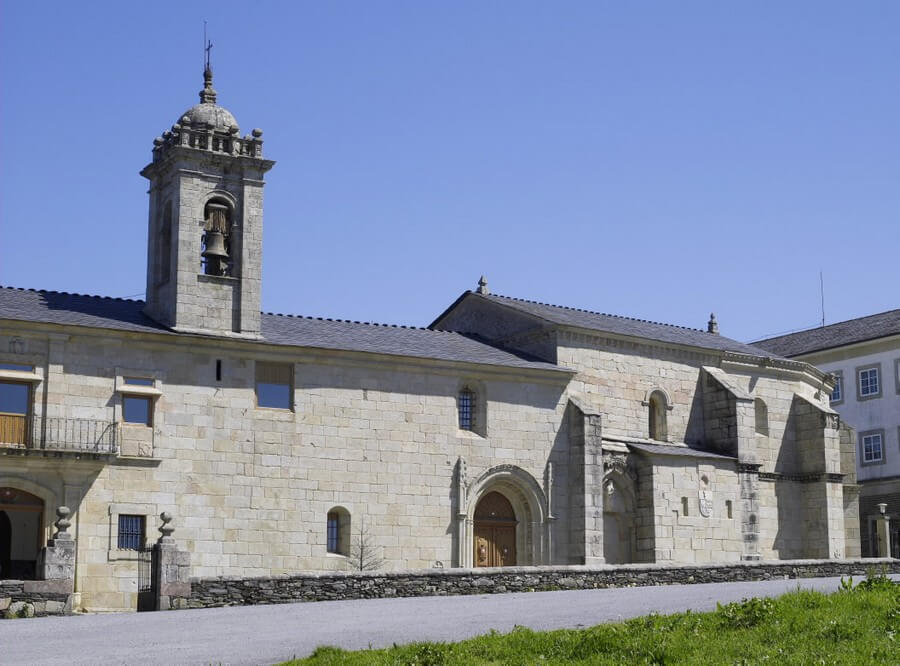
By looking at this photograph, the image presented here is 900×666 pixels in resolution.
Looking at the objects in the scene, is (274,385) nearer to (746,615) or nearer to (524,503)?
(524,503)

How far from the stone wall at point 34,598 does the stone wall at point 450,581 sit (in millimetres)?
2162

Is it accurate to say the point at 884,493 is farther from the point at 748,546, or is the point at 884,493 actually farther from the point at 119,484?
the point at 119,484

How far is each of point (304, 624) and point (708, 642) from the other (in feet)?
24.2

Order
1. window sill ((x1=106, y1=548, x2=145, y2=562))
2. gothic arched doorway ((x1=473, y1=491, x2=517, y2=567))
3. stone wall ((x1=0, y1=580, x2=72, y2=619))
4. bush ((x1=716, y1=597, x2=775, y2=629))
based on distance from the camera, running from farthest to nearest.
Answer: gothic arched doorway ((x1=473, y1=491, x2=517, y2=567)), window sill ((x1=106, y1=548, x2=145, y2=562)), stone wall ((x1=0, y1=580, x2=72, y2=619)), bush ((x1=716, y1=597, x2=775, y2=629))

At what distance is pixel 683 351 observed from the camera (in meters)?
45.5

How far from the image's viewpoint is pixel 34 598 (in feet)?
84.4

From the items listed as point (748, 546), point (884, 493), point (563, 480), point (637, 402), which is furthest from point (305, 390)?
point (884, 493)

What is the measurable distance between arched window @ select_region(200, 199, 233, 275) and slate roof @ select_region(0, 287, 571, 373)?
2048 mm

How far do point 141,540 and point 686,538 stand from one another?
55.9 feet

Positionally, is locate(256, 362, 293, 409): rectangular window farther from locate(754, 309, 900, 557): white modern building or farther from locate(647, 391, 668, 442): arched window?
locate(754, 309, 900, 557): white modern building

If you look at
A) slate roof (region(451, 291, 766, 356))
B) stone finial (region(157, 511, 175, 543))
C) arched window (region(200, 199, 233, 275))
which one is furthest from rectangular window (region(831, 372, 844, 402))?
stone finial (region(157, 511, 175, 543))

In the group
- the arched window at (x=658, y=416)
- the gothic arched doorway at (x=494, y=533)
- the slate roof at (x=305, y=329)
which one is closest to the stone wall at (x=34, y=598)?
the slate roof at (x=305, y=329)

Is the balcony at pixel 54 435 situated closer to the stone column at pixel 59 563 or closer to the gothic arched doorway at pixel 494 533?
the stone column at pixel 59 563

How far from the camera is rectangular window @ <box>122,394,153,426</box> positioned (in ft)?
112
